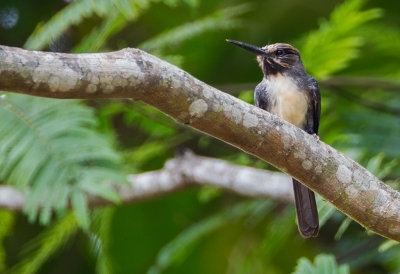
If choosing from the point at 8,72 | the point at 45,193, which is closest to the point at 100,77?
the point at 8,72

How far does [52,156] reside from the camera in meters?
4.06

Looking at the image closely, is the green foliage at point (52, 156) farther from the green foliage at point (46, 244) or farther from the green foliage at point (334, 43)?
the green foliage at point (334, 43)

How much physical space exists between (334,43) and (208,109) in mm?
2227

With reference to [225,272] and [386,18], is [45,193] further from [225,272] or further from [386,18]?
[386,18]

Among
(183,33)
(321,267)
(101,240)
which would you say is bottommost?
(101,240)

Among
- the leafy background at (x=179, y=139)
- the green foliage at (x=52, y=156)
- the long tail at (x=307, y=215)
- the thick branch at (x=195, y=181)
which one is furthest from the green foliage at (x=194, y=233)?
the green foliage at (x=52, y=156)

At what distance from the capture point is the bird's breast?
4.46m

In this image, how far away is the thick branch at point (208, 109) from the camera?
8.80 ft

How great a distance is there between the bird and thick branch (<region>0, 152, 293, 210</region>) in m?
0.52

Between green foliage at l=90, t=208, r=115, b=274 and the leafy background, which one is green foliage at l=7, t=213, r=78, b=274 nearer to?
the leafy background

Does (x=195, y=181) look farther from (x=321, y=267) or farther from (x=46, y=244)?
(x=321, y=267)

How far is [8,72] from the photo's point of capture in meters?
2.59

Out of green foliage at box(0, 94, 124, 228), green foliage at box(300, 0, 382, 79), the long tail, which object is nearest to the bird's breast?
the long tail

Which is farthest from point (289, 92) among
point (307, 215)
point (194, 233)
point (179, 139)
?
point (194, 233)
